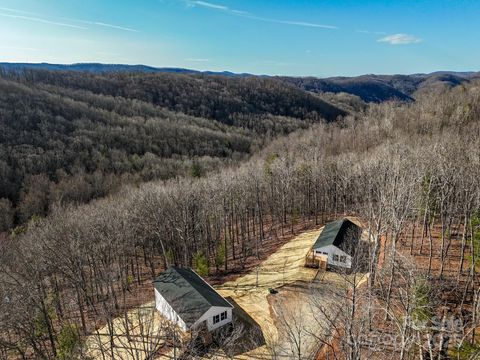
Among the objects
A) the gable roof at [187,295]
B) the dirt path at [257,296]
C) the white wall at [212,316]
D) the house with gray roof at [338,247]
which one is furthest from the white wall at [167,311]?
the house with gray roof at [338,247]

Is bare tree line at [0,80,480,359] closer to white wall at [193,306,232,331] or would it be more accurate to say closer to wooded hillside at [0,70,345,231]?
white wall at [193,306,232,331]

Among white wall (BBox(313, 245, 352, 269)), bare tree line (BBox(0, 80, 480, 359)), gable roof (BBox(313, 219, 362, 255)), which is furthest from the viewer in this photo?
gable roof (BBox(313, 219, 362, 255))

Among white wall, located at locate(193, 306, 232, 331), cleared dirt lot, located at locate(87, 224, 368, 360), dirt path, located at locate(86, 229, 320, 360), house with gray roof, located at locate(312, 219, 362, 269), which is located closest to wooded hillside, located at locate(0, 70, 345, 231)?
dirt path, located at locate(86, 229, 320, 360)

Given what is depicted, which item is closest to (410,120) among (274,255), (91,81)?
(274,255)

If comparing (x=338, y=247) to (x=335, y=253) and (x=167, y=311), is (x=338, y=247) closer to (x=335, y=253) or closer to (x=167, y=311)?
(x=335, y=253)

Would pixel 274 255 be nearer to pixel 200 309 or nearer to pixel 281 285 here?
pixel 281 285

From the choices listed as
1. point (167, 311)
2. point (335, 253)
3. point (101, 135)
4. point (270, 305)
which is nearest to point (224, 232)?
point (335, 253)

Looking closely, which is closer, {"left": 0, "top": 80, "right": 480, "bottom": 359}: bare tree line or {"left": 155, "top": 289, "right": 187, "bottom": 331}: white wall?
{"left": 0, "top": 80, "right": 480, "bottom": 359}: bare tree line
